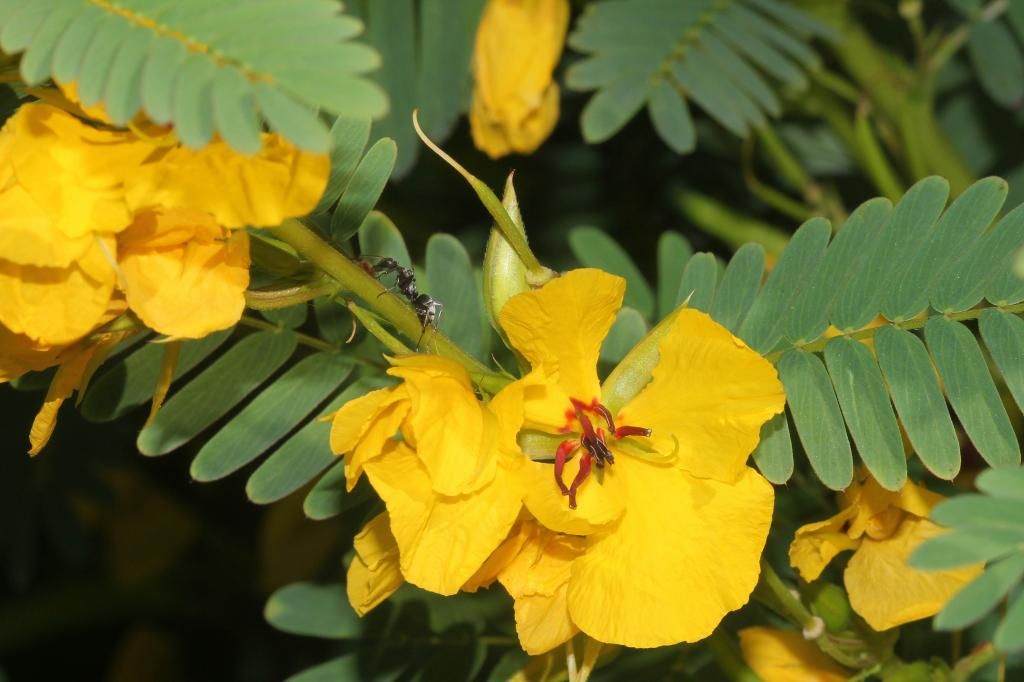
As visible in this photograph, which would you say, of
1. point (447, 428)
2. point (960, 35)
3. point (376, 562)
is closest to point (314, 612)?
point (376, 562)

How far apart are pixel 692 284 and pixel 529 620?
0.28m

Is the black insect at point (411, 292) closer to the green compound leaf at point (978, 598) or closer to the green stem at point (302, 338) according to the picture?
the green stem at point (302, 338)

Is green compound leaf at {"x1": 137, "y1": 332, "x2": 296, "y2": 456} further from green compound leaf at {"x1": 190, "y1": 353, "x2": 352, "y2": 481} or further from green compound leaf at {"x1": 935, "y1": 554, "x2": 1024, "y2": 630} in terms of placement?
green compound leaf at {"x1": 935, "y1": 554, "x2": 1024, "y2": 630}

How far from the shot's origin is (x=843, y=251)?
2.77ft

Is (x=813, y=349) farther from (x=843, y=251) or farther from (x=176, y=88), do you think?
(x=176, y=88)

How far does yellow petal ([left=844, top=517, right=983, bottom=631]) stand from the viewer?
0.76 m

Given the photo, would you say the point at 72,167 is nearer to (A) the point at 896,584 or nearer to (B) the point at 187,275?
(B) the point at 187,275

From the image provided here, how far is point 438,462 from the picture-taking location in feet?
2.18

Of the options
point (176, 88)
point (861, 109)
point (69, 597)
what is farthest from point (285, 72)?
point (69, 597)

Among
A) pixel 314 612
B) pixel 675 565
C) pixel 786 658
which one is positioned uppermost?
pixel 675 565

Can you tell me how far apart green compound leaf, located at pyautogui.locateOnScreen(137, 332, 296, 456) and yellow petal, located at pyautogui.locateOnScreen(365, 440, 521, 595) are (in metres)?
0.23

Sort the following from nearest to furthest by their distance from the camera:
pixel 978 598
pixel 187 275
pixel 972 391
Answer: pixel 978 598, pixel 187 275, pixel 972 391

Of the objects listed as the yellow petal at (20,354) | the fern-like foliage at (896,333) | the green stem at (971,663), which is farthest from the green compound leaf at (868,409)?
the yellow petal at (20,354)

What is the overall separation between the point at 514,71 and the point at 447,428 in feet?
1.97
